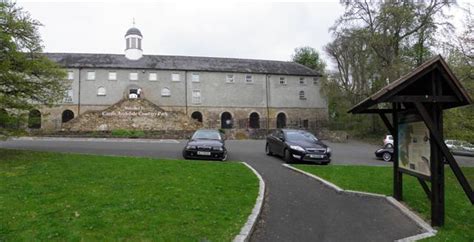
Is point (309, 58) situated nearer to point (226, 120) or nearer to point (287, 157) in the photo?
point (226, 120)

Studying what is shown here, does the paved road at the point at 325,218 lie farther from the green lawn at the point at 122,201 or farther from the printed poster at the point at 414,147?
the printed poster at the point at 414,147

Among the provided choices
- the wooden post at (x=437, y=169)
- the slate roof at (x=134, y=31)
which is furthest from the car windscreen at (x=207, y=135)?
the slate roof at (x=134, y=31)

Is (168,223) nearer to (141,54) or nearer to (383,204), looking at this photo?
(383,204)

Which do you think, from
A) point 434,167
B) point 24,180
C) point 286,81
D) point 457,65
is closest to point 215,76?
point 286,81

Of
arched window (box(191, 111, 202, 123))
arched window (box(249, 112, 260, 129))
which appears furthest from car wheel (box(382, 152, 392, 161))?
arched window (box(191, 111, 202, 123))

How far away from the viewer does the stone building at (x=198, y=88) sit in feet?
150

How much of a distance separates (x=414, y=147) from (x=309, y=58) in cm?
6328

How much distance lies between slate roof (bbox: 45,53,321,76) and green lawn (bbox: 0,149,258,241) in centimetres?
3614

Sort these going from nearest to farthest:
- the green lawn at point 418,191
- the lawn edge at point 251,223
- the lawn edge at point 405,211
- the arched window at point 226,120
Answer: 1. the lawn edge at point 251,223
2. the lawn edge at point 405,211
3. the green lawn at point 418,191
4. the arched window at point 226,120

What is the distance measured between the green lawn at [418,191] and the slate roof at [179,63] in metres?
36.6

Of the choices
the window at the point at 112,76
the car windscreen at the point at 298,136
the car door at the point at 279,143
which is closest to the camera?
the car door at the point at 279,143

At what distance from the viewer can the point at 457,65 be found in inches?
597

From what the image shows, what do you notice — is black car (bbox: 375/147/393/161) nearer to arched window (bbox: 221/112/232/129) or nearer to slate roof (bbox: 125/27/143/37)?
arched window (bbox: 221/112/232/129)

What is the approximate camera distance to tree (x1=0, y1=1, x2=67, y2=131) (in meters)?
14.6
